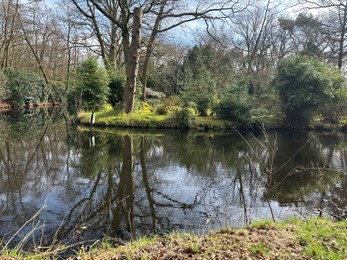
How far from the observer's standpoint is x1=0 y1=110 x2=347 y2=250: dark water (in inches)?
187

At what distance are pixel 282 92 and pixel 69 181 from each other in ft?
51.5

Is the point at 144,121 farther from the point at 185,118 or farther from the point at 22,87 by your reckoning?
the point at 22,87

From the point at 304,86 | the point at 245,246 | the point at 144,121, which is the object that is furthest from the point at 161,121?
the point at 245,246

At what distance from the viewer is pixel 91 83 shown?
17984 millimetres

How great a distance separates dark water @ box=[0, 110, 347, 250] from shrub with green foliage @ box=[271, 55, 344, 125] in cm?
688

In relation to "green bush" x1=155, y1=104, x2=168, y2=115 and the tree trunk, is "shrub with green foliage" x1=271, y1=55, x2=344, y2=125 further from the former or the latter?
the tree trunk

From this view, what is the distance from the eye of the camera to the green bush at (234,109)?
58.3ft

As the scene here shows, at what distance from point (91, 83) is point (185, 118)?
6004mm

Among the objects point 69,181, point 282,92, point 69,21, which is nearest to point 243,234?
point 69,181

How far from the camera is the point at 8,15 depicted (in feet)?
82.0

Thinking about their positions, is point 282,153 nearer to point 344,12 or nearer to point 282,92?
point 282,92

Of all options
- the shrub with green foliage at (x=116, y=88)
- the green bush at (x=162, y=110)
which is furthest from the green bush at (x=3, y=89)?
the green bush at (x=162, y=110)

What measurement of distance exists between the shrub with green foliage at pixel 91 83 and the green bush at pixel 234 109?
277 inches

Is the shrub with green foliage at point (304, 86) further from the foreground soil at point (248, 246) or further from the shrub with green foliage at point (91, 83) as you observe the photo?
the foreground soil at point (248, 246)
